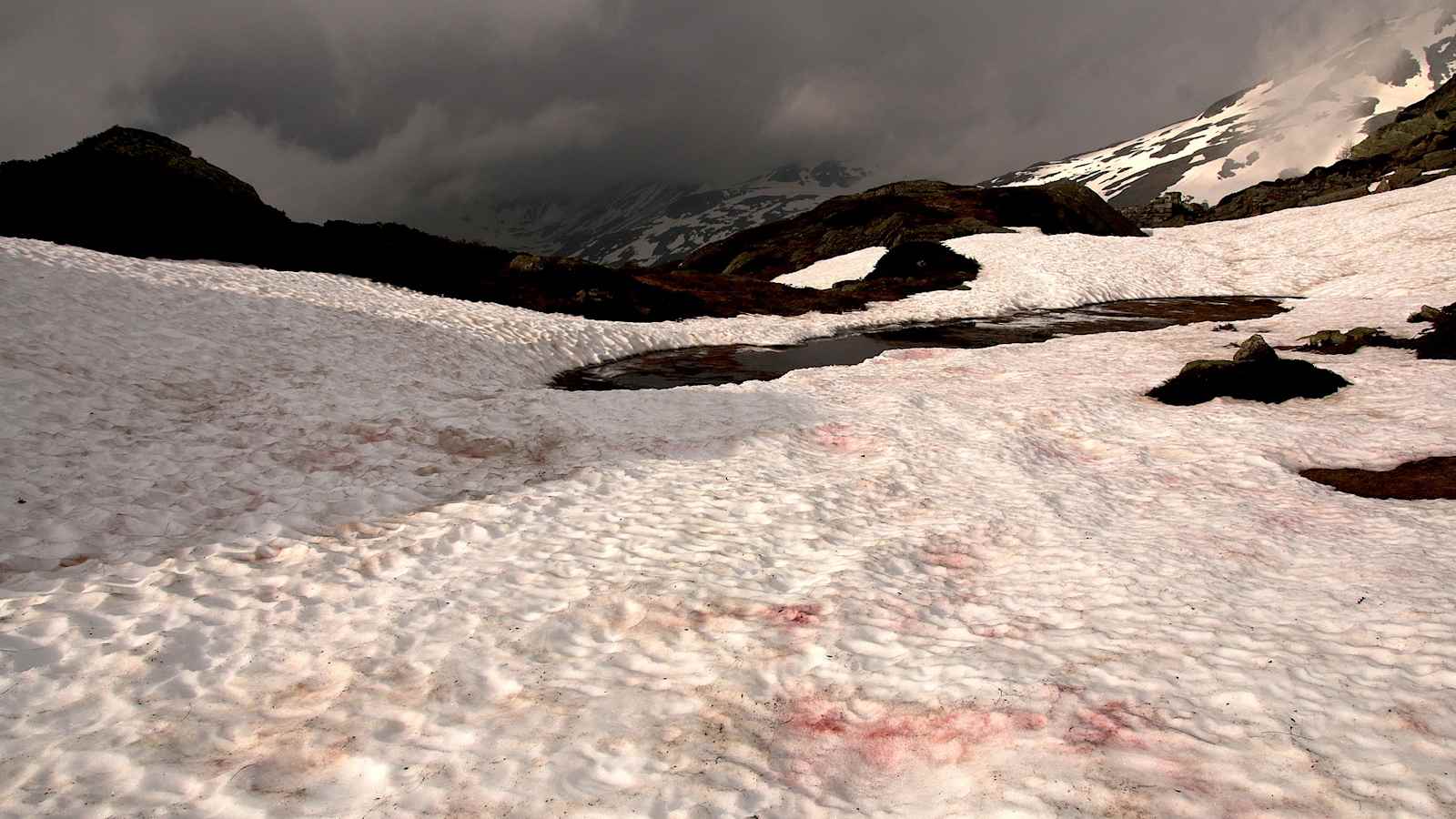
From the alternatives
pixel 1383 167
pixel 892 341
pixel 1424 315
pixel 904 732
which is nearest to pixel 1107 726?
pixel 904 732

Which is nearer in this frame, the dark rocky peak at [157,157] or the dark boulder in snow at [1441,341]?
the dark boulder in snow at [1441,341]

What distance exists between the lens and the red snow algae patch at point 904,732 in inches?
235

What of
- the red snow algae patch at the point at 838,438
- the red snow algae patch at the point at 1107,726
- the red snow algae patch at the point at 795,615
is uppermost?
the red snow algae patch at the point at 838,438

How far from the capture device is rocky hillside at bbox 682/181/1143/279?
6694 cm

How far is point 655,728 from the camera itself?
6.41 m

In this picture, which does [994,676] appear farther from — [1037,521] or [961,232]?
[961,232]

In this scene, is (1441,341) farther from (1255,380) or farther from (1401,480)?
(1401,480)

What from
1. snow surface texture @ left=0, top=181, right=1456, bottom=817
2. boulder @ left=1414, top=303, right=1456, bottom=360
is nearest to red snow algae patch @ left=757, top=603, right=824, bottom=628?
snow surface texture @ left=0, top=181, right=1456, bottom=817

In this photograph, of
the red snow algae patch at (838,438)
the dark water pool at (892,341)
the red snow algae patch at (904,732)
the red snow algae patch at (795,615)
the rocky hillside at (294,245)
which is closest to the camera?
the red snow algae patch at (904,732)

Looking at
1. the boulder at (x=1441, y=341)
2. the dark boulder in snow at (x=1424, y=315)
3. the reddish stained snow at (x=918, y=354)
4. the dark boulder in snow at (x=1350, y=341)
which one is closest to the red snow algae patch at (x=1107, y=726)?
the reddish stained snow at (x=918, y=354)

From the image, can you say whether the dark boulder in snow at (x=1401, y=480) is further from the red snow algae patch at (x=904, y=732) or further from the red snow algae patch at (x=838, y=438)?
the red snow algae patch at (x=904, y=732)

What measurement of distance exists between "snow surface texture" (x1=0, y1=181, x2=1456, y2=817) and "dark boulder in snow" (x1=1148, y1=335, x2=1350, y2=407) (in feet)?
1.66

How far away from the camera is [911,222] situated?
69.6 metres

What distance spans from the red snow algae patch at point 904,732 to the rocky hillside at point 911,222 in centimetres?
5516
